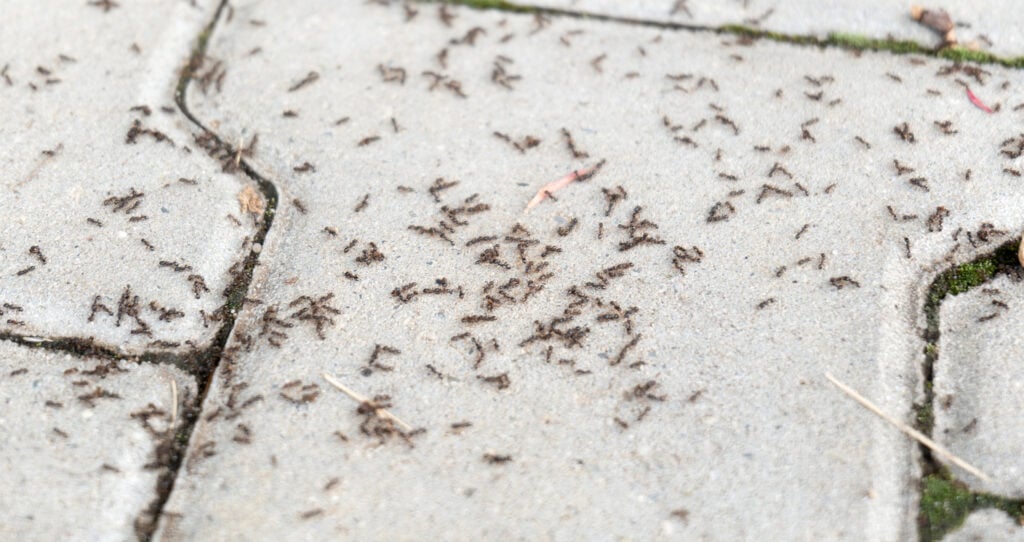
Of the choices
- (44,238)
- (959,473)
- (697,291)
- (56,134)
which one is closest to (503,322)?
(697,291)

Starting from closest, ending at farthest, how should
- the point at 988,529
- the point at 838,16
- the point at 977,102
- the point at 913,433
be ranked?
the point at 988,529 < the point at 913,433 < the point at 977,102 < the point at 838,16

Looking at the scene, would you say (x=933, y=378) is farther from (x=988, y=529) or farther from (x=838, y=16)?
(x=838, y=16)

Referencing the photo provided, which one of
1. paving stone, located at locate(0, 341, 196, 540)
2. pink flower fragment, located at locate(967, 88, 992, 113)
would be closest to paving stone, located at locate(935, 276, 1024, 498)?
pink flower fragment, located at locate(967, 88, 992, 113)

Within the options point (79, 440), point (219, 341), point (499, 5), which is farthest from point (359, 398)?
point (499, 5)

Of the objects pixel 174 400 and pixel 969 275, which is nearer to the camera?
pixel 174 400

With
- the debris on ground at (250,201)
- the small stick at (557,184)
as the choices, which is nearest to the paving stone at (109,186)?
the debris on ground at (250,201)

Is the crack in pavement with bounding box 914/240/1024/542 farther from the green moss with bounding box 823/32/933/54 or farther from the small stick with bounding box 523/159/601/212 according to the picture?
the small stick with bounding box 523/159/601/212

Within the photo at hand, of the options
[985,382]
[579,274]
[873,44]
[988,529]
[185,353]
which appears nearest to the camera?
[988,529]
